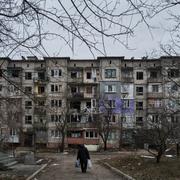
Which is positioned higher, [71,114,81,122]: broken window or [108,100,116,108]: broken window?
[108,100,116,108]: broken window

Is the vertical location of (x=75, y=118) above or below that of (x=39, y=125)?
above

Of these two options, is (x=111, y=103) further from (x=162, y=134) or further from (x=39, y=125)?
(x=162, y=134)

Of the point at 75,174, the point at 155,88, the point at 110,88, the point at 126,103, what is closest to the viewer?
the point at 75,174

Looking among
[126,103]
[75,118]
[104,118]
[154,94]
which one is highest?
[154,94]

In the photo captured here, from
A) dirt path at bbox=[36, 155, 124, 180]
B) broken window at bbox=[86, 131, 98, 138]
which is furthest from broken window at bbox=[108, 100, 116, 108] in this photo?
dirt path at bbox=[36, 155, 124, 180]

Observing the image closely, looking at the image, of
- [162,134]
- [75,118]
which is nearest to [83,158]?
[162,134]

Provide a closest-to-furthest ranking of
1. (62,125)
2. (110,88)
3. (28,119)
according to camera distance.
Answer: (62,125) → (28,119) → (110,88)

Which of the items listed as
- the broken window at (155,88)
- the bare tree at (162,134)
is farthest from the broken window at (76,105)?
the bare tree at (162,134)

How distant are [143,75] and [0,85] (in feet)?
208

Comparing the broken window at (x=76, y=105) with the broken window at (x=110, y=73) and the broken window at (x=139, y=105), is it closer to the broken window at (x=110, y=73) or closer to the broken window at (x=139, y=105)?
the broken window at (x=110, y=73)

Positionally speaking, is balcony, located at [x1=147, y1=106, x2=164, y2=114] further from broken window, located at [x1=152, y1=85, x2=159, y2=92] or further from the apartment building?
Result: broken window, located at [x1=152, y1=85, x2=159, y2=92]

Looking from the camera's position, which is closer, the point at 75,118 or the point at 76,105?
the point at 75,118

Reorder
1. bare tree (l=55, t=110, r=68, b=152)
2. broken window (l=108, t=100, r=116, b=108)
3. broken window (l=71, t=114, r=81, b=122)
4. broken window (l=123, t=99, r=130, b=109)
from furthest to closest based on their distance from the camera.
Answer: broken window (l=123, t=99, r=130, b=109) < broken window (l=71, t=114, r=81, b=122) < broken window (l=108, t=100, r=116, b=108) < bare tree (l=55, t=110, r=68, b=152)

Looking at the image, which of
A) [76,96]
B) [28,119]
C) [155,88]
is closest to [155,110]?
[155,88]
